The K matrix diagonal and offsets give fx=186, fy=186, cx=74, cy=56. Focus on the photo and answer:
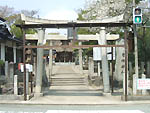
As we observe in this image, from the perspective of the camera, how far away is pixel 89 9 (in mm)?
20922

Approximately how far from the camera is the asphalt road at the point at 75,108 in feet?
28.3

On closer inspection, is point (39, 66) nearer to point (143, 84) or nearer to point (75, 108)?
point (75, 108)

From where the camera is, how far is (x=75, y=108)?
934cm

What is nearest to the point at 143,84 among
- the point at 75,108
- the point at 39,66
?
the point at 75,108

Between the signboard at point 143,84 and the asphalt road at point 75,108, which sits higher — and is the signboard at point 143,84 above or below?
above

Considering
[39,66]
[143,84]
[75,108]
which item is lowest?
[75,108]

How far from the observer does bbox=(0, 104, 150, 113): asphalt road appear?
8.64 metres

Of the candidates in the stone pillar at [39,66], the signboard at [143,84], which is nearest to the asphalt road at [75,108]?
the signboard at [143,84]

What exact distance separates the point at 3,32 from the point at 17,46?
5.19 metres

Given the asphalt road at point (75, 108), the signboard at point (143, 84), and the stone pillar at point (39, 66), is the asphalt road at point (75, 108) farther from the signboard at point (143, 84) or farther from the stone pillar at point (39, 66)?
the stone pillar at point (39, 66)

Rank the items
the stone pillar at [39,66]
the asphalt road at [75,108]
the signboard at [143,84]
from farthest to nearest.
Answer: the stone pillar at [39,66] < the signboard at [143,84] < the asphalt road at [75,108]

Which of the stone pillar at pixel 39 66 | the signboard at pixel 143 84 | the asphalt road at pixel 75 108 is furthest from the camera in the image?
the stone pillar at pixel 39 66

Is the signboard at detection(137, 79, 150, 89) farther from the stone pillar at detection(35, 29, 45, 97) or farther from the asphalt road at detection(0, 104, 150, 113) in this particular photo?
the stone pillar at detection(35, 29, 45, 97)

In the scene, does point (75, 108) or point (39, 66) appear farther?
point (39, 66)
